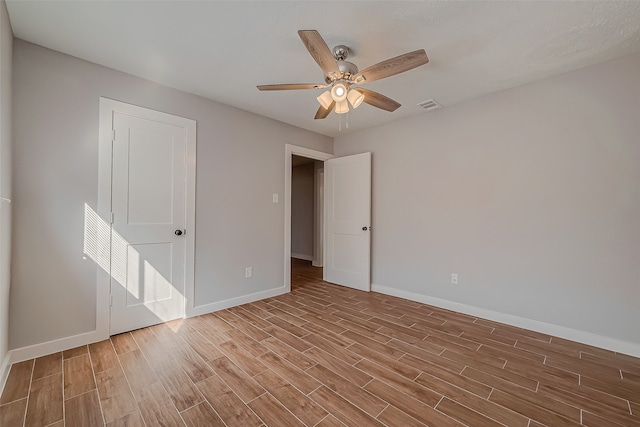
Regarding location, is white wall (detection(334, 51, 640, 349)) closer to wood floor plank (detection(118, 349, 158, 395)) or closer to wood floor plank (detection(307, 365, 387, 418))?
wood floor plank (detection(307, 365, 387, 418))

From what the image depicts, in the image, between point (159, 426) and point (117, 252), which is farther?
point (117, 252)

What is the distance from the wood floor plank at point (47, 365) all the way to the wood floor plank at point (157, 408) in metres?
0.80

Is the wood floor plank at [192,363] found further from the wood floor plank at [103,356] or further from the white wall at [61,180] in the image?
the white wall at [61,180]

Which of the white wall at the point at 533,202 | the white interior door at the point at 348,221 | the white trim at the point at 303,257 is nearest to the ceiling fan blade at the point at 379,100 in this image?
the white wall at the point at 533,202

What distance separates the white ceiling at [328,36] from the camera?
5.71 feet

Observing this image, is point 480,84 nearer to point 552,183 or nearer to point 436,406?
point 552,183

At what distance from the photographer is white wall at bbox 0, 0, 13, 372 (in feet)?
5.65

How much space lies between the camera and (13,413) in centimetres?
154

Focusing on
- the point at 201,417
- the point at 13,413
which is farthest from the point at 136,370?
the point at 201,417

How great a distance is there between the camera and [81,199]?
230cm

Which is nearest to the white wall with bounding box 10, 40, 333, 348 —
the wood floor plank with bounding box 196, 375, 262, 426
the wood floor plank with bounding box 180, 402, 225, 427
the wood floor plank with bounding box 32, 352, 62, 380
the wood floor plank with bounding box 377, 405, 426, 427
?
the wood floor plank with bounding box 32, 352, 62, 380

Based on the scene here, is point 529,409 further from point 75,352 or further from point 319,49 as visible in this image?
point 75,352

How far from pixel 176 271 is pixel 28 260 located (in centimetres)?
110

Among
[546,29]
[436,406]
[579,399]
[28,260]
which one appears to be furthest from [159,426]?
[546,29]
